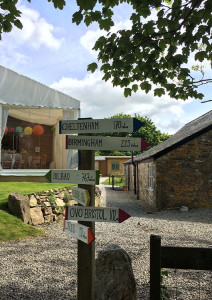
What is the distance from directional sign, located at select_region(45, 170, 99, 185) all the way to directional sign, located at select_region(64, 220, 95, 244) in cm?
42

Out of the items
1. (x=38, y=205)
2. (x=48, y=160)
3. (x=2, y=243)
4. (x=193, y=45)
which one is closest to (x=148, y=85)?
(x=193, y=45)

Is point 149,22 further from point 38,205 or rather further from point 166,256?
point 38,205

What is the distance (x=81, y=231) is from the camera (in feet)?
8.63

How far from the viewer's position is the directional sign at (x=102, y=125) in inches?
103

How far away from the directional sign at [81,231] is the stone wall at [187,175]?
962 centimetres

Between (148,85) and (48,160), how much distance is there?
12.1 metres

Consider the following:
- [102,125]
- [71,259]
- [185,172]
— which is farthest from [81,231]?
[185,172]

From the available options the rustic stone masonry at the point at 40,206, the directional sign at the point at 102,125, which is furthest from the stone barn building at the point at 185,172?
the directional sign at the point at 102,125

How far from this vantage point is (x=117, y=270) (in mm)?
3096

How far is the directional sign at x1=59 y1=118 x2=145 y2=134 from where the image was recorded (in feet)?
8.55

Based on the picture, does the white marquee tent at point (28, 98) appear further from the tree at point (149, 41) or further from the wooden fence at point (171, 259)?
the wooden fence at point (171, 259)

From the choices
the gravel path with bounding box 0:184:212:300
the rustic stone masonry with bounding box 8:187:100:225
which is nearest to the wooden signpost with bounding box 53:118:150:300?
the gravel path with bounding box 0:184:212:300

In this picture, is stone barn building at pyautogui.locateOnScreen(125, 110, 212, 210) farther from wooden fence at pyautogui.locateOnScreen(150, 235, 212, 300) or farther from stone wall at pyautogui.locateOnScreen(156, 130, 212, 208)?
wooden fence at pyautogui.locateOnScreen(150, 235, 212, 300)

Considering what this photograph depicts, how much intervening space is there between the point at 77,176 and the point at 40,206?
22.9 feet
